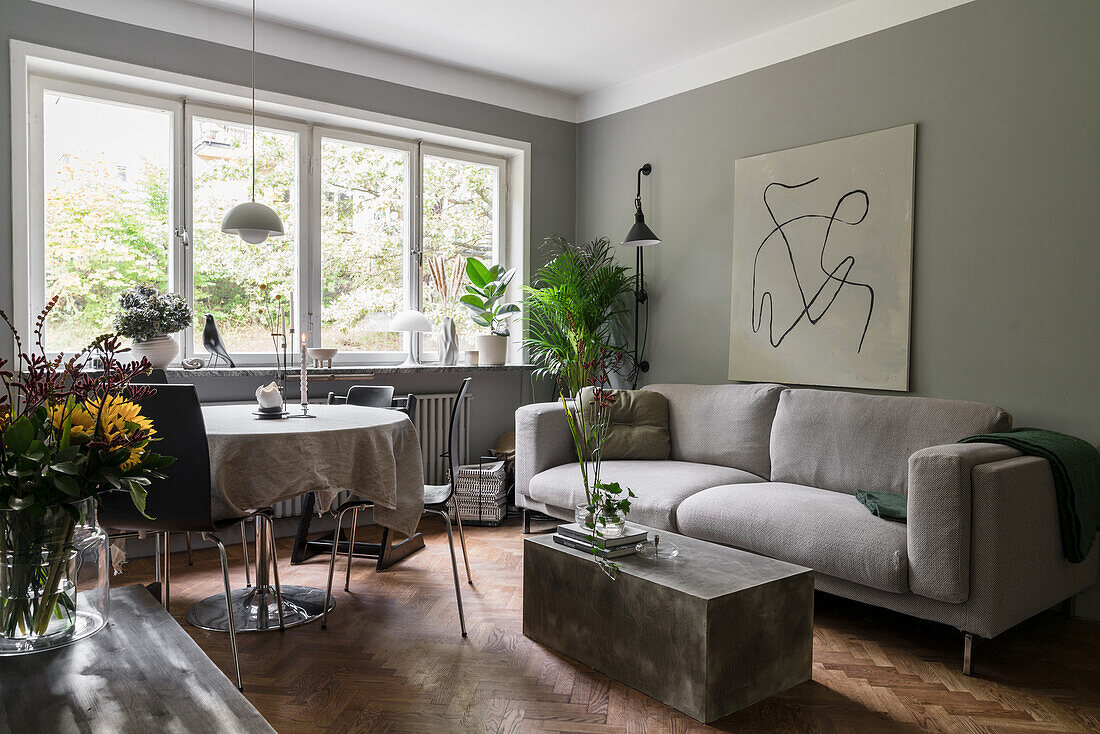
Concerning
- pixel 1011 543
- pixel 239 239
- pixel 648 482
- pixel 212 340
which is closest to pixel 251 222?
pixel 212 340

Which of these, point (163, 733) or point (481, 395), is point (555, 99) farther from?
point (163, 733)

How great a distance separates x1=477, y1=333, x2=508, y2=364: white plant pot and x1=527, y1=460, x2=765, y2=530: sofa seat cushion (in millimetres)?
1155

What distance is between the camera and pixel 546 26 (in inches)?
162

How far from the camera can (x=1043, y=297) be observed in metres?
3.15

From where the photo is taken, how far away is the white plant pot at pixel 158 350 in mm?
3589

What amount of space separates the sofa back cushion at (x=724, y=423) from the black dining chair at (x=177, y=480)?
7.97 feet

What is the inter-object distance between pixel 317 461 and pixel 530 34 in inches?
110

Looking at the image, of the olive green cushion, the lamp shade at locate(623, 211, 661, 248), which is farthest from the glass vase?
the lamp shade at locate(623, 211, 661, 248)

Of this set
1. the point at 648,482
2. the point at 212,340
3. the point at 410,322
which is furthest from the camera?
the point at 410,322

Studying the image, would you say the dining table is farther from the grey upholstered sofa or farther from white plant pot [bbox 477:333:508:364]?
white plant pot [bbox 477:333:508:364]

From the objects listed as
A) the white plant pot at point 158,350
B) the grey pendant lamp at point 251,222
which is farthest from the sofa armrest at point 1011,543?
the white plant pot at point 158,350

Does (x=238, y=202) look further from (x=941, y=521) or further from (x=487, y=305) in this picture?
(x=941, y=521)

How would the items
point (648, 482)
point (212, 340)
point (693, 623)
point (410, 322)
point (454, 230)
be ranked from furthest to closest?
point (454, 230) < point (410, 322) < point (212, 340) < point (648, 482) < point (693, 623)

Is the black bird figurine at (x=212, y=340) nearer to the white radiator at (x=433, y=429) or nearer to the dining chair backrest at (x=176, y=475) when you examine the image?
the white radiator at (x=433, y=429)
